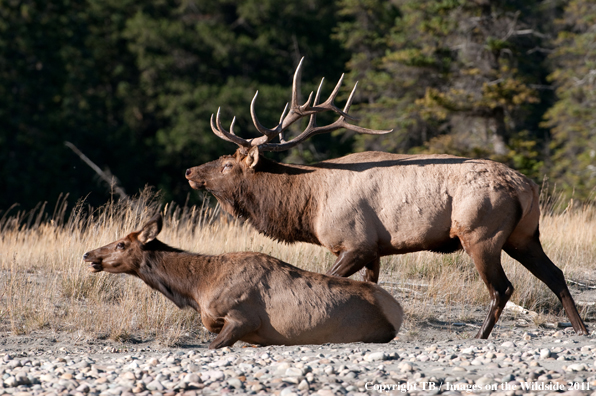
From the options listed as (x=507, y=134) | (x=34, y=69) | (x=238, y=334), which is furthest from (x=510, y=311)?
(x=34, y=69)

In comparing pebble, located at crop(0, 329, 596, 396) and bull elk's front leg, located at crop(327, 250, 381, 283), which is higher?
bull elk's front leg, located at crop(327, 250, 381, 283)

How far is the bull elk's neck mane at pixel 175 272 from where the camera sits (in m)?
6.76

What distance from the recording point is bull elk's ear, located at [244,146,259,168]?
8.05 metres

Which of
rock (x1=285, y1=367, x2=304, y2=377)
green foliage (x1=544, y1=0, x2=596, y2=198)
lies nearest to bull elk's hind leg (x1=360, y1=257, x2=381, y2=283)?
rock (x1=285, y1=367, x2=304, y2=377)

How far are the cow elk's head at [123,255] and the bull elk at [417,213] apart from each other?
1.49 m

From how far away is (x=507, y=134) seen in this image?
2127 cm

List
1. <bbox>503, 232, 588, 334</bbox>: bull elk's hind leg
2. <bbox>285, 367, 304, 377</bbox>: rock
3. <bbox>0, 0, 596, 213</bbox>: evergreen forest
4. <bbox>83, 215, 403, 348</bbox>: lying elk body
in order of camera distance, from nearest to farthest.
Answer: <bbox>285, 367, 304, 377</bbox>: rock < <bbox>83, 215, 403, 348</bbox>: lying elk body < <bbox>503, 232, 588, 334</bbox>: bull elk's hind leg < <bbox>0, 0, 596, 213</bbox>: evergreen forest

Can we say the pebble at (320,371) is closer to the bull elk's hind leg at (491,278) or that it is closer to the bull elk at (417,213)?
the bull elk's hind leg at (491,278)

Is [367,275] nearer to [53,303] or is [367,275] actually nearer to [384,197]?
[384,197]

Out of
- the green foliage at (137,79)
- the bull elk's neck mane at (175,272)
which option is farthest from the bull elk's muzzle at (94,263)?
the green foliage at (137,79)

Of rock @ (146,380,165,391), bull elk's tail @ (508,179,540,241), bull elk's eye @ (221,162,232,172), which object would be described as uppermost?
bull elk's eye @ (221,162,232,172)

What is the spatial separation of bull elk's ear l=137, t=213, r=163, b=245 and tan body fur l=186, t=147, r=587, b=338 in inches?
57.6

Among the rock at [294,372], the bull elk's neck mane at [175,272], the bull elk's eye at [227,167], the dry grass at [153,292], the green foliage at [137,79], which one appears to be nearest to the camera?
the rock at [294,372]

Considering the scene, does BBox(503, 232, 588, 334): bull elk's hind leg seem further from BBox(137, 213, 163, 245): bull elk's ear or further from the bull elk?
BBox(137, 213, 163, 245): bull elk's ear
